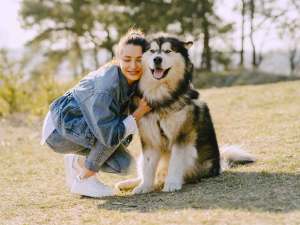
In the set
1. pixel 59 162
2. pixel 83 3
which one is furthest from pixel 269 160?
pixel 83 3

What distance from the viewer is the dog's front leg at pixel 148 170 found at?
530cm

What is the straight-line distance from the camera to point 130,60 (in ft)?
16.6

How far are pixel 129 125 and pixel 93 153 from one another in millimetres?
478

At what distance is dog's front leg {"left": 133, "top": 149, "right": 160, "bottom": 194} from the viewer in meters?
5.30

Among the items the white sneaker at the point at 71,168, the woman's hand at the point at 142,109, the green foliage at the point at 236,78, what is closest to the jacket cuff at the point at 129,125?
the woman's hand at the point at 142,109

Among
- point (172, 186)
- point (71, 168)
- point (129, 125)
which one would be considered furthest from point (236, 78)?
point (129, 125)

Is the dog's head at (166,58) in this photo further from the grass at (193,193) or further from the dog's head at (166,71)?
the grass at (193,193)

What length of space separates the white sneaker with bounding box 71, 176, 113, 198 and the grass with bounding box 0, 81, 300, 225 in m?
0.08

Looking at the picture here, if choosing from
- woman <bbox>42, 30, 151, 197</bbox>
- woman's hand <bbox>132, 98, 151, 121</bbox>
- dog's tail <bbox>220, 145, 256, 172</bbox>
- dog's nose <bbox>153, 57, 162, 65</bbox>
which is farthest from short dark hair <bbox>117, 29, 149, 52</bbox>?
dog's tail <bbox>220, 145, 256, 172</bbox>

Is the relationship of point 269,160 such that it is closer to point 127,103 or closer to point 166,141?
point 166,141

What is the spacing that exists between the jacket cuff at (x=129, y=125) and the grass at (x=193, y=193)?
1.95ft

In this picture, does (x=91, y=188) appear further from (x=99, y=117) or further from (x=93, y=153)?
(x=99, y=117)

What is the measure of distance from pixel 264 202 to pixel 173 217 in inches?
28.9

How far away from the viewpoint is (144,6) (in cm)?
2342
